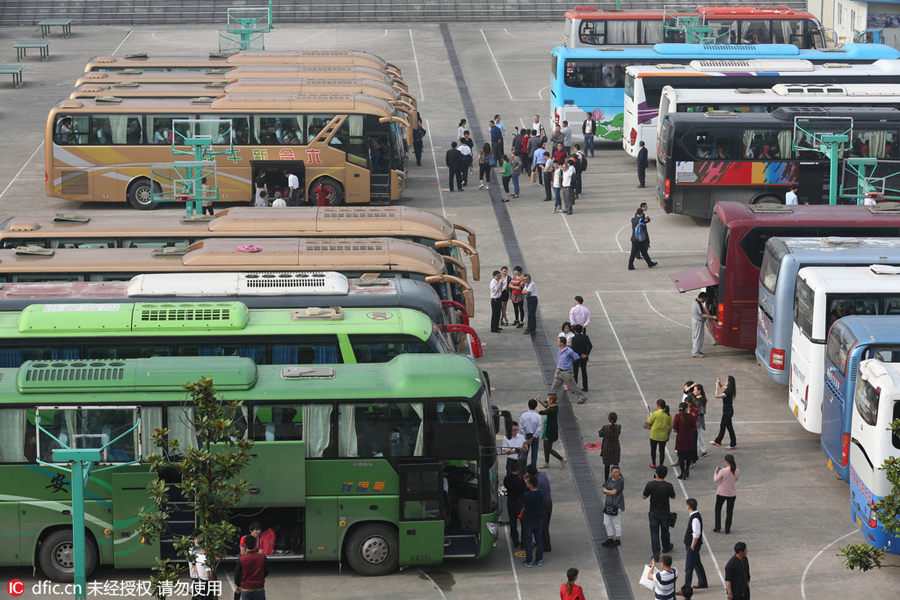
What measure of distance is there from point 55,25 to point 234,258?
39800 mm

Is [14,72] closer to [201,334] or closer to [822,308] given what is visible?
[201,334]

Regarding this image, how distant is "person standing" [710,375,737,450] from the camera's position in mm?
22844

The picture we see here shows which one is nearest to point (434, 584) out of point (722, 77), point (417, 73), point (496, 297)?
point (496, 297)

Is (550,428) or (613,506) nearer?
(613,506)

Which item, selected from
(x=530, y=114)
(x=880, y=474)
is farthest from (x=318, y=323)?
(x=530, y=114)

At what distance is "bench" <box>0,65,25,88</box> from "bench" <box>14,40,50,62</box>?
322cm

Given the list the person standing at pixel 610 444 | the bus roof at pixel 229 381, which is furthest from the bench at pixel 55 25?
the person standing at pixel 610 444

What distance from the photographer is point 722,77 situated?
137 feet

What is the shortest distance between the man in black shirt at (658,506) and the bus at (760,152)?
18568mm

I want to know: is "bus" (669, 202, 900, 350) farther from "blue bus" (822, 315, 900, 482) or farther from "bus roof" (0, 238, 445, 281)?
"bus roof" (0, 238, 445, 281)

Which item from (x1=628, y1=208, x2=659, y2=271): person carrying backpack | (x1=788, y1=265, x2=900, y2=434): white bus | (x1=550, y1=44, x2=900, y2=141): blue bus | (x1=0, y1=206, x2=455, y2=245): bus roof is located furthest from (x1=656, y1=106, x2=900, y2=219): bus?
(x1=788, y1=265, x2=900, y2=434): white bus

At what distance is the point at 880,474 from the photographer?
18828 millimetres

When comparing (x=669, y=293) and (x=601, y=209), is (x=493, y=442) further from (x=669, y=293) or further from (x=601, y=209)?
(x=601, y=209)

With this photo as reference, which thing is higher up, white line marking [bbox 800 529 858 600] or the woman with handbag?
the woman with handbag
